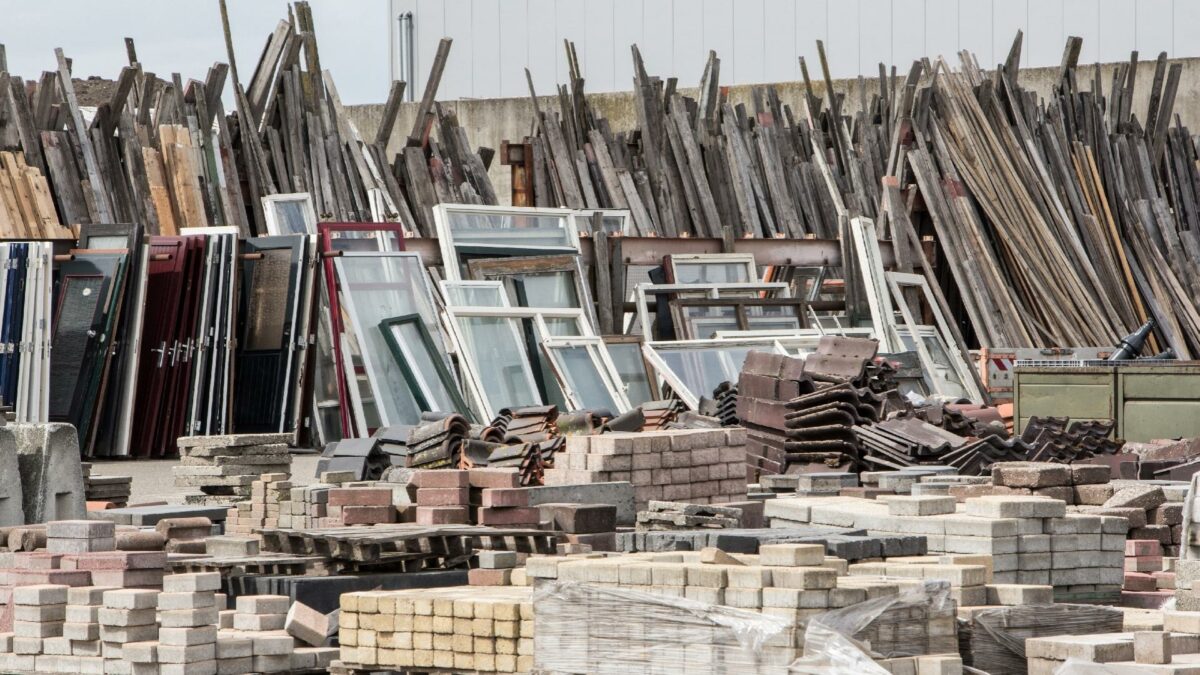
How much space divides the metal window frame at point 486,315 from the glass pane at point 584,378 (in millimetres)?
233

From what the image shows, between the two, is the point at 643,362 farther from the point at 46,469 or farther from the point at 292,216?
the point at 46,469

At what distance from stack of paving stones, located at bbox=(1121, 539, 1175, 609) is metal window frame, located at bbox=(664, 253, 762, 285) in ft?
33.9

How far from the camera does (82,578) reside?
1014 cm

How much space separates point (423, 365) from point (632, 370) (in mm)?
2410

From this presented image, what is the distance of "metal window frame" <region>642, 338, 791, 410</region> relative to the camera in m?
19.5

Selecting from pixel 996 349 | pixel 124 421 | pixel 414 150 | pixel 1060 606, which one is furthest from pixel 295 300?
pixel 1060 606

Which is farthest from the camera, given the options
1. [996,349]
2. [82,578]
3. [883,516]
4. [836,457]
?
[996,349]

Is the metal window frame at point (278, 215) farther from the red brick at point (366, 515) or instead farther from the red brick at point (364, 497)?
the red brick at point (366, 515)

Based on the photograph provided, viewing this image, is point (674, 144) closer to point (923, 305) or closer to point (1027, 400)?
point (923, 305)

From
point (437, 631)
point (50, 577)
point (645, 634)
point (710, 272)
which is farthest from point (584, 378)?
point (645, 634)

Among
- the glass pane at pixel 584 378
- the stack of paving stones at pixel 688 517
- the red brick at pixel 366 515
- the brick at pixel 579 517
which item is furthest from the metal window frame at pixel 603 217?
the brick at pixel 579 517

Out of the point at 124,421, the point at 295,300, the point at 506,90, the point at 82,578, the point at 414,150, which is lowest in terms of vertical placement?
the point at 82,578

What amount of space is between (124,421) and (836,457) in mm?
7238

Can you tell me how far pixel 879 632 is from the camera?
26.6 ft
